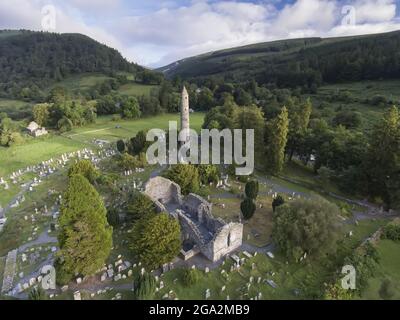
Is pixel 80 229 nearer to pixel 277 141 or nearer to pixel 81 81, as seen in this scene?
pixel 277 141

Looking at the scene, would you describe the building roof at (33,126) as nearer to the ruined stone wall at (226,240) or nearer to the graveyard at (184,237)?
the graveyard at (184,237)

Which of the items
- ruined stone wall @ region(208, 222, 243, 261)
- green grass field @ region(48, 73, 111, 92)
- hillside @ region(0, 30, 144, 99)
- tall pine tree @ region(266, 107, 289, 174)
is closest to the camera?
ruined stone wall @ region(208, 222, 243, 261)

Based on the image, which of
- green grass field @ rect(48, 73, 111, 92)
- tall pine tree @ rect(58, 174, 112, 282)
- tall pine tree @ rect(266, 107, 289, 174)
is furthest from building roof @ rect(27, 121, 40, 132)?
tall pine tree @ rect(266, 107, 289, 174)

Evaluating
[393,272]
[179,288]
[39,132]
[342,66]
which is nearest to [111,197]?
[179,288]

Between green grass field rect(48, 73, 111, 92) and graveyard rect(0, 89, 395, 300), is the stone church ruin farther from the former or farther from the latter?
green grass field rect(48, 73, 111, 92)

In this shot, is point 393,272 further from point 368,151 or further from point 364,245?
point 368,151

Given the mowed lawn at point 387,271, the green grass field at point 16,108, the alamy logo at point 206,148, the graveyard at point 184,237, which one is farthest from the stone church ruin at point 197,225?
the green grass field at point 16,108
